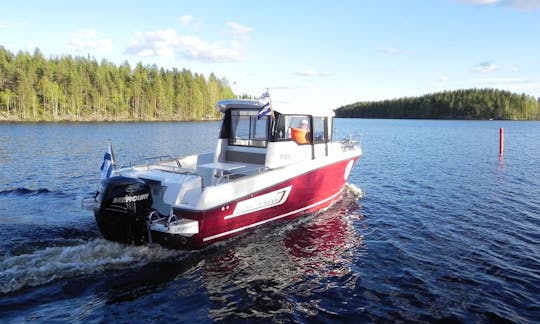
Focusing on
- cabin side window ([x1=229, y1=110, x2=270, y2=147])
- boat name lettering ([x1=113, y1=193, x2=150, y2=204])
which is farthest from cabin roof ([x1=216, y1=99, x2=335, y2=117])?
boat name lettering ([x1=113, y1=193, x2=150, y2=204])

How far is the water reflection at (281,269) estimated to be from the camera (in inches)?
307

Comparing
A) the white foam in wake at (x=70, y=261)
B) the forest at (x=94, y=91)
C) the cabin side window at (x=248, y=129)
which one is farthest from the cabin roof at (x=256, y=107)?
the forest at (x=94, y=91)

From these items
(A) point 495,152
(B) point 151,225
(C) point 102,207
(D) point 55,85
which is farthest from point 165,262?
(D) point 55,85

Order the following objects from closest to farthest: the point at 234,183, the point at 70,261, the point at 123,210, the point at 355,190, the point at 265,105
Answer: the point at 70,261 → the point at 123,210 → the point at 234,183 → the point at 265,105 → the point at 355,190

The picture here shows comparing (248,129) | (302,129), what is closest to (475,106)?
(302,129)

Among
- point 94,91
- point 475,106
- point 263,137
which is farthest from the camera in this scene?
point 475,106

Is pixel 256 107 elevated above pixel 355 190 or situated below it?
above

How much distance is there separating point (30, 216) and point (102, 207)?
5614 millimetres

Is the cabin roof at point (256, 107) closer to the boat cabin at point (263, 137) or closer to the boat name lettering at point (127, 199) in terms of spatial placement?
the boat cabin at point (263, 137)

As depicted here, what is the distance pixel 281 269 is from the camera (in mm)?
9547

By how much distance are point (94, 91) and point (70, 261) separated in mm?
104208

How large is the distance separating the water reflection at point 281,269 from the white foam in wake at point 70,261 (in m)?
1.61

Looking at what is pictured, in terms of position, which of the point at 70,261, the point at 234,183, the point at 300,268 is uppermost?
the point at 234,183

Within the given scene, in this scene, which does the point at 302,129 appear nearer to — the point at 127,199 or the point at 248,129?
the point at 248,129
